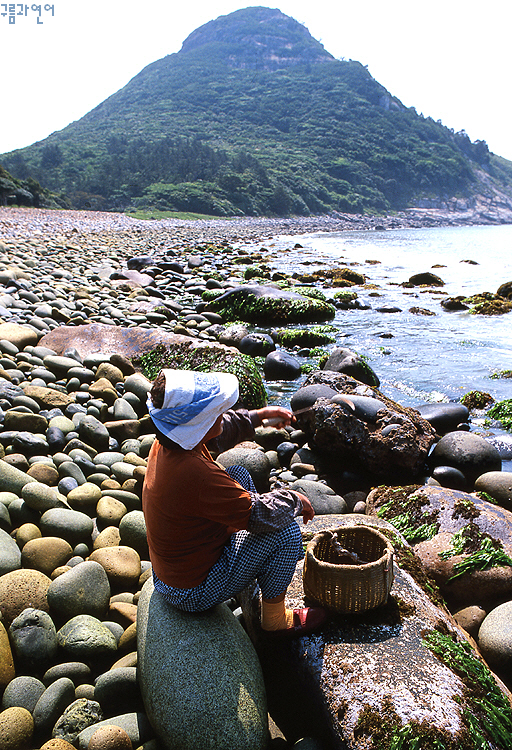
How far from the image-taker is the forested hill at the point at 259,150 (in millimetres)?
85375

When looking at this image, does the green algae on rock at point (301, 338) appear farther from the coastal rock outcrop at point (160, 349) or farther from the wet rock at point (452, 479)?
the wet rock at point (452, 479)

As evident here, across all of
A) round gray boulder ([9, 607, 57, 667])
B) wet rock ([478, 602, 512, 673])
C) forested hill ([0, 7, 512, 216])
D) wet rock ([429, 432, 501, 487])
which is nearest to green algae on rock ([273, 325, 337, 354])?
wet rock ([429, 432, 501, 487])

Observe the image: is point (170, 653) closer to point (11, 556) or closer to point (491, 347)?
point (11, 556)

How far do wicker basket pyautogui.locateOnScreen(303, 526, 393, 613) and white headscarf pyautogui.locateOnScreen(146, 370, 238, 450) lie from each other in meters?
1.08

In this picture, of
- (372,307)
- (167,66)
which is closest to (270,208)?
(372,307)

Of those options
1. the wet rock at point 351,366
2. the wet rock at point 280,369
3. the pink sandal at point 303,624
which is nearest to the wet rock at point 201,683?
the pink sandal at point 303,624

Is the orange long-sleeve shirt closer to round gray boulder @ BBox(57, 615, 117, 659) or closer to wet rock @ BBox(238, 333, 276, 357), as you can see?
round gray boulder @ BBox(57, 615, 117, 659)

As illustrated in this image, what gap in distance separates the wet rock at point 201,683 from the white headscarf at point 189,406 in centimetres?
102

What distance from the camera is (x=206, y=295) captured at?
1474cm

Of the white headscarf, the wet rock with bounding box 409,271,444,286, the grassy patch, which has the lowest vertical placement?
the grassy patch

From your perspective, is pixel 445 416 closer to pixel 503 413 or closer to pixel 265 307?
pixel 503 413

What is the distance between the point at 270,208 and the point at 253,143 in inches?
2104

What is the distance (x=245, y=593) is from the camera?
3416 mm

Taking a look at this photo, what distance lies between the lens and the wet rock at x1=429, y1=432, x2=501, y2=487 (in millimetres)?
6012
